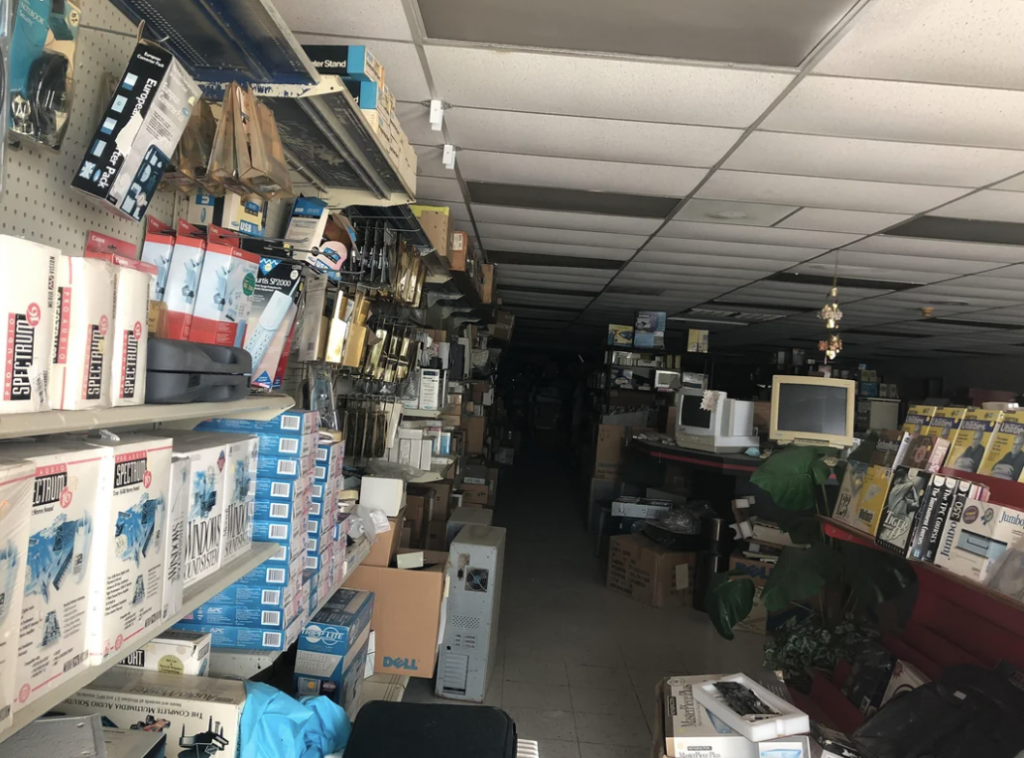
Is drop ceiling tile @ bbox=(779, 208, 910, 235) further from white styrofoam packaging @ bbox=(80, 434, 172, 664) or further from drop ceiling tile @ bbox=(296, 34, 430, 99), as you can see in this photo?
white styrofoam packaging @ bbox=(80, 434, 172, 664)

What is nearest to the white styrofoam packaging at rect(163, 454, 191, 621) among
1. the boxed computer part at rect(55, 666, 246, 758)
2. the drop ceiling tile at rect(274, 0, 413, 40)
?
the boxed computer part at rect(55, 666, 246, 758)

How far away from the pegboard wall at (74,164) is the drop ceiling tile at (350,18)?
2.37ft

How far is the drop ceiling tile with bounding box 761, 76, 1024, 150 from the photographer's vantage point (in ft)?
7.09

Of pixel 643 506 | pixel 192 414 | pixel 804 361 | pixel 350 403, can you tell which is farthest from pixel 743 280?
pixel 804 361

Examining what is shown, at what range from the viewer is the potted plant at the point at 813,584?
9.23 feet

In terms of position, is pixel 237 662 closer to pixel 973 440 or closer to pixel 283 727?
pixel 283 727

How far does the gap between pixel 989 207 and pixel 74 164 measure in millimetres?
3820

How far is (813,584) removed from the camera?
111 inches

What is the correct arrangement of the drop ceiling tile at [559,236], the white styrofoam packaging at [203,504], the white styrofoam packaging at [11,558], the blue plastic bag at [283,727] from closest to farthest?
the white styrofoam packaging at [11,558], the white styrofoam packaging at [203,504], the blue plastic bag at [283,727], the drop ceiling tile at [559,236]

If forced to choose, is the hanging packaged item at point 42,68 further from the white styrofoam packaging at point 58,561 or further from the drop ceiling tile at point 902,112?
the drop ceiling tile at point 902,112

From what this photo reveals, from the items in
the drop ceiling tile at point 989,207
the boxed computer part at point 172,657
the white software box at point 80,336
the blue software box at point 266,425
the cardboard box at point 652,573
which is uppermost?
the drop ceiling tile at point 989,207

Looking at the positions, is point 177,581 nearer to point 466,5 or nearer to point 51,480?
point 51,480

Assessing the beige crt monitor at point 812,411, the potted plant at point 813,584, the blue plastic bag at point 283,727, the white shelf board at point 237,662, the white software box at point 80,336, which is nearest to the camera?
the white software box at point 80,336

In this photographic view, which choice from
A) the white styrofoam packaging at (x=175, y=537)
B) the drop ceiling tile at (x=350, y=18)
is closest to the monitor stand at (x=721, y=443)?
the drop ceiling tile at (x=350, y=18)
